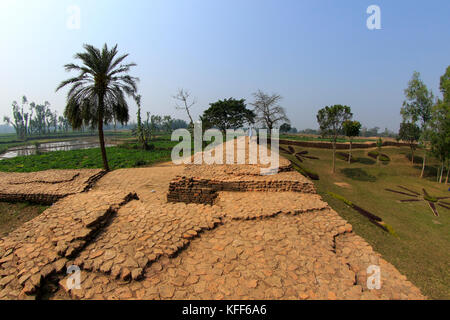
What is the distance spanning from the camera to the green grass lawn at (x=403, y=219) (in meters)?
4.80

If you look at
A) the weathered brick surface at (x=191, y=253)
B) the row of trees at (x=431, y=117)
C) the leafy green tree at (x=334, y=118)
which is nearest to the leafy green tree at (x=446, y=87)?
the row of trees at (x=431, y=117)

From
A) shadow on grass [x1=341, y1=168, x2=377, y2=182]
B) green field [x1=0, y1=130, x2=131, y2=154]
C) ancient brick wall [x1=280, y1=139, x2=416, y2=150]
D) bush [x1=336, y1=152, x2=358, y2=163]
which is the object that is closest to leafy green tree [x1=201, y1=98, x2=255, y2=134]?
ancient brick wall [x1=280, y1=139, x2=416, y2=150]

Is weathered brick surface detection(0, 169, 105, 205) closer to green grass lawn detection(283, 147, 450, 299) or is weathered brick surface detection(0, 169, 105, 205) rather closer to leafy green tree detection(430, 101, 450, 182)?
green grass lawn detection(283, 147, 450, 299)

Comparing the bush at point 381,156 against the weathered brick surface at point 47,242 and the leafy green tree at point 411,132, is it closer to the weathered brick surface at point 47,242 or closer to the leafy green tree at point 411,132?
the leafy green tree at point 411,132

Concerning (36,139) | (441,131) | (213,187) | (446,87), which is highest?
(446,87)

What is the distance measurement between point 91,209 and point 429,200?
1768cm

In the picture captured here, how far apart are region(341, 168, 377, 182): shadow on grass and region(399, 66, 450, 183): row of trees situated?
189 inches

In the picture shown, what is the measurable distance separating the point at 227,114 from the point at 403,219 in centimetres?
2779

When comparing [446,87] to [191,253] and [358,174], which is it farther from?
[191,253]

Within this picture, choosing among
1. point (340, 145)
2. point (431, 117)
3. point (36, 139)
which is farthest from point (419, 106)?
point (36, 139)

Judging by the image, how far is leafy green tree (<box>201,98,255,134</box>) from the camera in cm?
3269

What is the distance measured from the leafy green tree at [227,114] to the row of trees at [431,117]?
20899 millimetres

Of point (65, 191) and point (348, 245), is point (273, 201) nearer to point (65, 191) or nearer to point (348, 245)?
point (348, 245)

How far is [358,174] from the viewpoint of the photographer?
57.2ft
